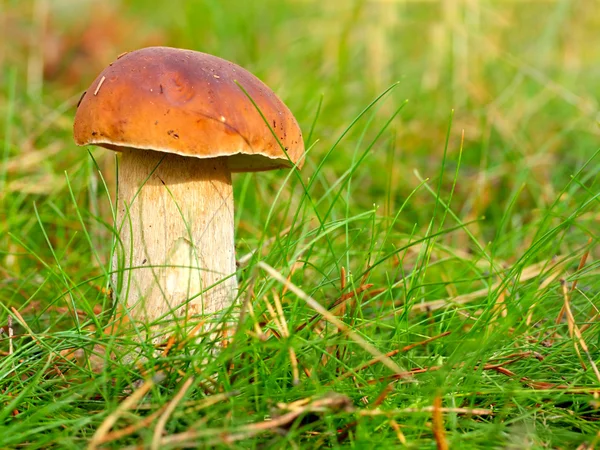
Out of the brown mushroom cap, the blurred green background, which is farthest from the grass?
the brown mushroom cap

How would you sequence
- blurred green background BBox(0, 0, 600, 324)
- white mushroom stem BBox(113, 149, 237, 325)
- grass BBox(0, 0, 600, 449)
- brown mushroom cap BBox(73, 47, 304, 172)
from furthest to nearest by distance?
blurred green background BBox(0, 0, 600, 324), white mushroom stem BBox(113, 149, 237, 325), brown mushroom cap BBox(73, 47, 304, 172), grass BBox(0, 0, 600, 449)

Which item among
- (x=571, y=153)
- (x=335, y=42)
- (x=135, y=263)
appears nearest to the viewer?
(x=135, y=263)

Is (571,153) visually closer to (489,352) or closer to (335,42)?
(335,42)

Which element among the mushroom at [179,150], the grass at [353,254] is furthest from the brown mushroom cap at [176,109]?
the grass at [353,254]

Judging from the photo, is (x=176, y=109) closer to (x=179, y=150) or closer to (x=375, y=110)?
(x=179, y=150)

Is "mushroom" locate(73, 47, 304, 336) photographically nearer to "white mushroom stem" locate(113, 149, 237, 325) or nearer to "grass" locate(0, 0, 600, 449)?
"white mushroom stem" locate(113, 149, 237, 325)

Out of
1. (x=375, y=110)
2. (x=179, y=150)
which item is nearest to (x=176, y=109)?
(x=179, y=150)

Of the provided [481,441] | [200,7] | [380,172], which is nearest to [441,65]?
[380,172]
